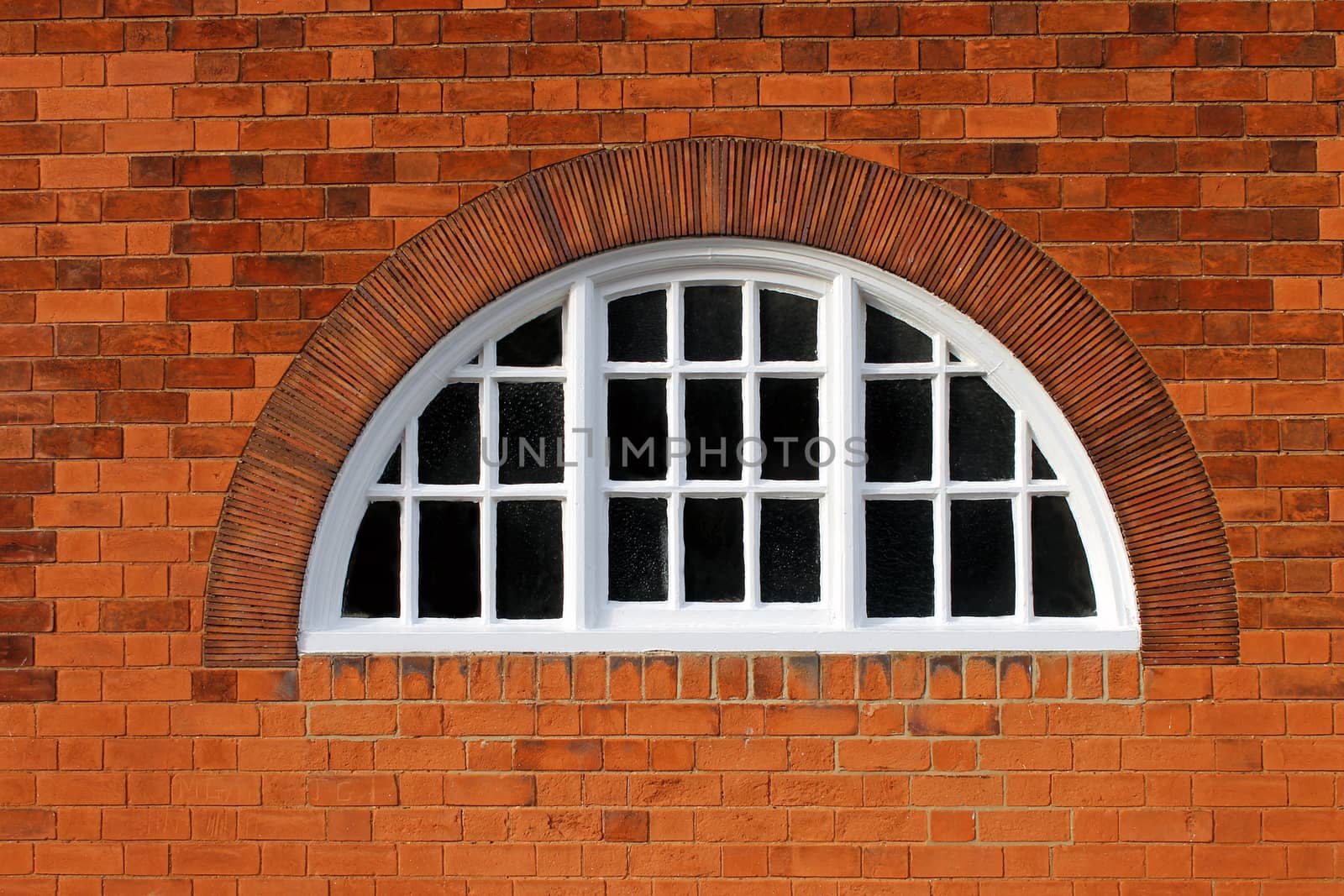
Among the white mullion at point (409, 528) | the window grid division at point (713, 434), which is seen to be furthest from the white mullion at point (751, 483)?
the white mullion at point (409, 528)

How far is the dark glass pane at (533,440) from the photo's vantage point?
141 inches

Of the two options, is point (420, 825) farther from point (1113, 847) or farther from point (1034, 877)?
point (1113, 847)

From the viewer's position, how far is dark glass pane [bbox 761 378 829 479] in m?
3.57

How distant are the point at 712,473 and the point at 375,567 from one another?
1197 millimetres

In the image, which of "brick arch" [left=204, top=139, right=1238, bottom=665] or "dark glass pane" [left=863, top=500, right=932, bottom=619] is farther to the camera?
"dark glass pane" [left=863, top=500, right=932, bottom=619]

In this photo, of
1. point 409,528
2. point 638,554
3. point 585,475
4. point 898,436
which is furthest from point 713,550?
point 409,528

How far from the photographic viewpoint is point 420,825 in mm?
3465

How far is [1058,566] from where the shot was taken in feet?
11.7

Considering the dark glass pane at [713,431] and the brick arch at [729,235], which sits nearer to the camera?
the brick arch at [729,235]

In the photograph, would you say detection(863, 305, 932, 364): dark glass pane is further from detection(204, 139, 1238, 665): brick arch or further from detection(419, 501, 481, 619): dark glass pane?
detection(419, 501, 481, 619): dark glass pane

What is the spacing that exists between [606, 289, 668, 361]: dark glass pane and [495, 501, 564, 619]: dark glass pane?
1.87 ft

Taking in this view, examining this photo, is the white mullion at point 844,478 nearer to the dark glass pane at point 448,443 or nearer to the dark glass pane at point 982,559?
the dark glass pane at point 982,559

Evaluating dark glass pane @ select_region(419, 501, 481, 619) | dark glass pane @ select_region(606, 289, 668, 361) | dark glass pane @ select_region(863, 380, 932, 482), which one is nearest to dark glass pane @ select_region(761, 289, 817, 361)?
dark glass pane @ select_region(863, 380, 932, 482)

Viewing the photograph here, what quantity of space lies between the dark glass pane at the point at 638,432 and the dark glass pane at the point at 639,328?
0.11 m
